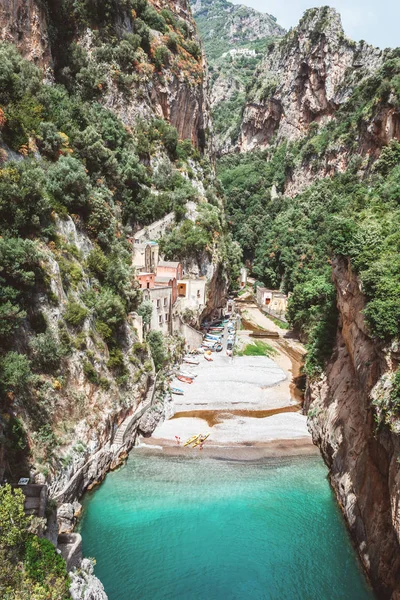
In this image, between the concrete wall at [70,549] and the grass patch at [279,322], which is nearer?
the concrete wall at [70,549]

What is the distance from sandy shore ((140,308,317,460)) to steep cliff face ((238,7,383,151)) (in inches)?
2889

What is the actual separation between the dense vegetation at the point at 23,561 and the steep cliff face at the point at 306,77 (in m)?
96.0

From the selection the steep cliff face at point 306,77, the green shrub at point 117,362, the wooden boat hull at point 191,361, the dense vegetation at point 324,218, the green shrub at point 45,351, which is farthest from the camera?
the steep cliff face at point 306,77

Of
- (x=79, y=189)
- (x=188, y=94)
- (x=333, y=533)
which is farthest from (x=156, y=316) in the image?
Result: (x=188, y=94)

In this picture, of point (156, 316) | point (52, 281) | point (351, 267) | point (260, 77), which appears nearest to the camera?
point (351, 267)

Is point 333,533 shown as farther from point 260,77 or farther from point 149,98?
point 260,77

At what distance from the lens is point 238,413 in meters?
32.2

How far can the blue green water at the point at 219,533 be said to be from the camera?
53.5 ft

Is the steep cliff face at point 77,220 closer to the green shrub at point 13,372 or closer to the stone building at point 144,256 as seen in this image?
the green shrub at point 13,372

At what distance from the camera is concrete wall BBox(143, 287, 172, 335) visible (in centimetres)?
3684

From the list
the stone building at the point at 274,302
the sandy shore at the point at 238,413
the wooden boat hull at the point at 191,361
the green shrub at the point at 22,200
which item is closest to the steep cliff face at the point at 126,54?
the green shrub at the point at 22,200

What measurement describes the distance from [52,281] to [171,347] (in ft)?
62.4

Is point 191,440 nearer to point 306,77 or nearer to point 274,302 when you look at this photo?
point 274,302

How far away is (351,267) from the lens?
21047mm
